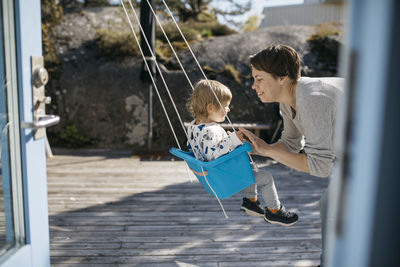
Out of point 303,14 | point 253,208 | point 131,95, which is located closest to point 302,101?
point 253,208

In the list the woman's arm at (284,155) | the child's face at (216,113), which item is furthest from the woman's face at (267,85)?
the child's face at (216,113)

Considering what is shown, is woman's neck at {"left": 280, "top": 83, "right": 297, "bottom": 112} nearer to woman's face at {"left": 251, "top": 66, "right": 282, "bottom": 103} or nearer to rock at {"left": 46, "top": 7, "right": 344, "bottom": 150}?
woman's face at {"left": 251, "top": 66, "right": 282, "bottom": 103}

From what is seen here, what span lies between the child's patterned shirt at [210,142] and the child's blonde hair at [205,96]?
0.08 meters

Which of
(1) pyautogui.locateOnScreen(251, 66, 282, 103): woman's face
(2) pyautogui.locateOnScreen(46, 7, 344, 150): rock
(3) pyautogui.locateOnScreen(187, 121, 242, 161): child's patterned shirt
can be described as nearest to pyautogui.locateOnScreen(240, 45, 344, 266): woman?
(1) pyautogui.locateOnScreen(251, 66, 282, 103): woman's face

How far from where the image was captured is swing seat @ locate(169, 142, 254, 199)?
1.42 metres

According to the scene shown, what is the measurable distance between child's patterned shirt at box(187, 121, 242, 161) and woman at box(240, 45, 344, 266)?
0.12 m

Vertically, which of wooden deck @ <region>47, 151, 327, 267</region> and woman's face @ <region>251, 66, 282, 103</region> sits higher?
woman's face @ <region>251, 66, 282, 103</region>

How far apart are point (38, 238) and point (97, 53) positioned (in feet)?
18.1

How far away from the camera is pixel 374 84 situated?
489 millimetres

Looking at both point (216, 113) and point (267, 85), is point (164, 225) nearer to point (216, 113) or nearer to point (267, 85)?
point (216, 113)

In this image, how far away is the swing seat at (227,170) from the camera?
1417mm

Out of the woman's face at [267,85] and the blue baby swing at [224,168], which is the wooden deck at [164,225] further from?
the woman's face at [267,85]

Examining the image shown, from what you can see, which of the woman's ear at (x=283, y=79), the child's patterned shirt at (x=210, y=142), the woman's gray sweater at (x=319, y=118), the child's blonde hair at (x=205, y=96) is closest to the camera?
the woman's gray sweater at (x=319, y=118)

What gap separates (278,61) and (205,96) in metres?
0.42
